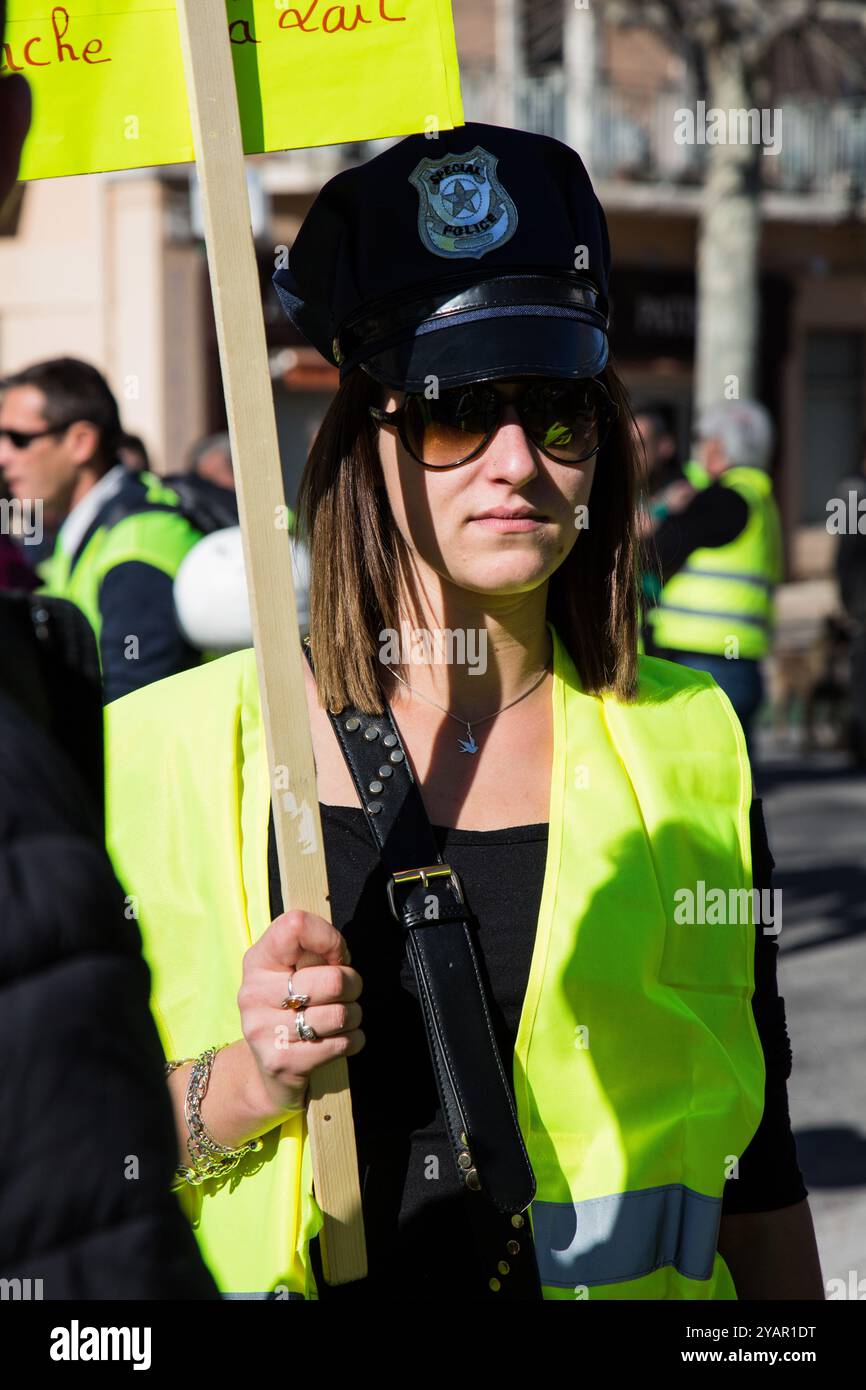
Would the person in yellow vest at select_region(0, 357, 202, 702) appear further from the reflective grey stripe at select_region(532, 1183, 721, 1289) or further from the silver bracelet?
the reflective grey stripe at select_region(532, 1183, 721, 1289)

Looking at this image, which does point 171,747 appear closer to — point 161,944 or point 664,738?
point 161,944

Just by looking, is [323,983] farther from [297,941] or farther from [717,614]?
[717,614]

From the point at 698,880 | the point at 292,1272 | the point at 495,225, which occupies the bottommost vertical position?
the point at 292,1272

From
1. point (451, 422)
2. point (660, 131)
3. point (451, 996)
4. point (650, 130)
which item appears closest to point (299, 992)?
point (451, 996)

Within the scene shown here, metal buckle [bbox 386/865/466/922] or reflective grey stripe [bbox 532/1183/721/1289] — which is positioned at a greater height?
metal buckle [bbox 386/865/466/922]

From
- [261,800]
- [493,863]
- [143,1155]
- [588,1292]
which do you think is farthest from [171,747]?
[143,1155]

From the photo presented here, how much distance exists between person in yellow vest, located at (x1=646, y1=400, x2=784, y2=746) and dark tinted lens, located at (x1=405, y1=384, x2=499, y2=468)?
190 inches

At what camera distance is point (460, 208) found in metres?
1.76

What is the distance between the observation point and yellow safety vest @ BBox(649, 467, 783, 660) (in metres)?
6.78

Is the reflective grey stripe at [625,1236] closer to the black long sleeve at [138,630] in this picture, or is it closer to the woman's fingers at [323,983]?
the woman's fingers at [323,983]

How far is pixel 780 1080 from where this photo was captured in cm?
187

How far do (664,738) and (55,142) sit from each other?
2.85ft

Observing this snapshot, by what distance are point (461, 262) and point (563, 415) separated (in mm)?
191

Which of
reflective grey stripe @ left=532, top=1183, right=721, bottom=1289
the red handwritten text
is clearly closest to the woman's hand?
reflective grey stripe @ left=532, top=1183, right=721, bottom=1289
